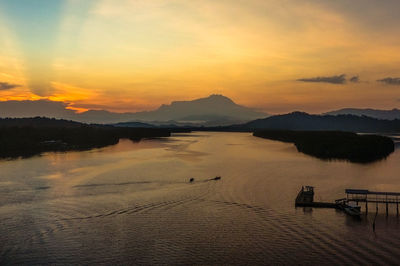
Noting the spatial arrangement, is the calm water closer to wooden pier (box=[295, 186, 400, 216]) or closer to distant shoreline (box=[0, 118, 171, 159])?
wooden pier (box=[295, 186, 400, 216])

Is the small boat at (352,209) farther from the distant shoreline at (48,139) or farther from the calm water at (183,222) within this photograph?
the distant shoreline at (48,139)

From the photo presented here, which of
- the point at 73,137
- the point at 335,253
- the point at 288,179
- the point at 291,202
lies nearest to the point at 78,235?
the point at 335,253

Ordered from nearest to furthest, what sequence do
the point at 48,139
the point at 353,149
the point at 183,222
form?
the point at 183,222
the point at 353,149
the point at 48,139

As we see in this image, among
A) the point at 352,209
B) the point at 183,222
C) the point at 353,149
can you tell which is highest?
the point at 353,149

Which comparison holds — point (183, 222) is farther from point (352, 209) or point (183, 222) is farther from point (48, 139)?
point (48, 139)

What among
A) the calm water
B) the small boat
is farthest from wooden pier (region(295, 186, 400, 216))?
the calm water

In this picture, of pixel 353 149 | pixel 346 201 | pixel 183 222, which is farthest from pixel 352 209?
pixel 353 149

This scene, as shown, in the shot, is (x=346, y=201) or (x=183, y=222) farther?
(x=346, y=201)

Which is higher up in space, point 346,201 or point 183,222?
point 346,201
